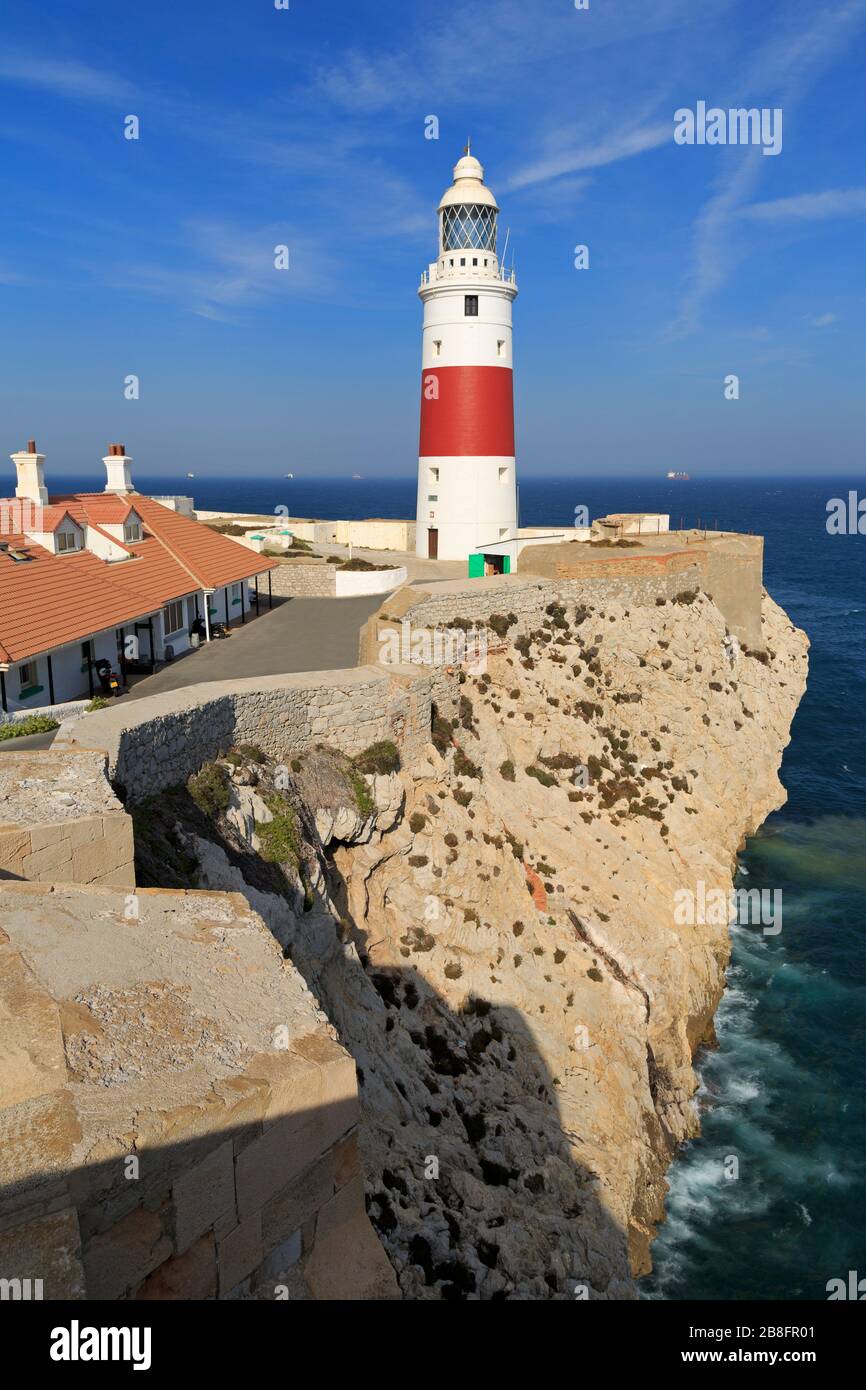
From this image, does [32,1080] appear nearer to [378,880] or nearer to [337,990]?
[337,990]

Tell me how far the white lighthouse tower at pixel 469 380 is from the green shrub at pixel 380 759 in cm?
1603

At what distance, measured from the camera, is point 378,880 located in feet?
66.3

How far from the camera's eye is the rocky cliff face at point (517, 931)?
1511 centimetres

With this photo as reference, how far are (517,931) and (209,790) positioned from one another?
29.6 feet

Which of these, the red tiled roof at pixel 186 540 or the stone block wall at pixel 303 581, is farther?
the stone block wall at pixel 303 581

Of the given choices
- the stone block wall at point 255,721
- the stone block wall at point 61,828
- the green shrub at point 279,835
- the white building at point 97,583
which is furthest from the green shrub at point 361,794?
the stone block wall at point 61,828

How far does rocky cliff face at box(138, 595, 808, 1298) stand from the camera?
15109 millimetres

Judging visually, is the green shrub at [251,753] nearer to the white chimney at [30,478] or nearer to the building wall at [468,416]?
the white chimney at [30,478]
